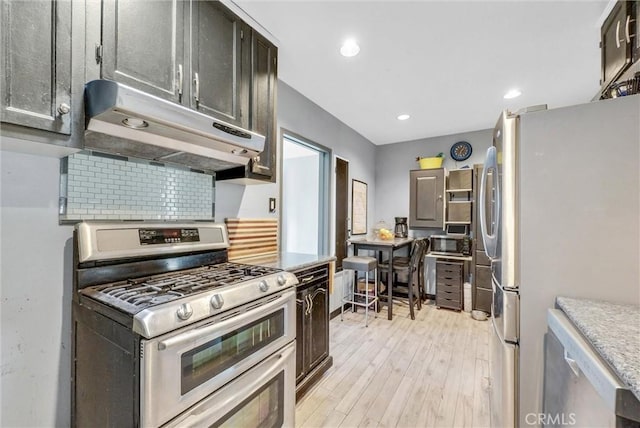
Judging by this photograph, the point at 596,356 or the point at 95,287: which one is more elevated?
the point at 95,287

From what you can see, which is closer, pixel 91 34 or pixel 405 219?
pixel 91 34

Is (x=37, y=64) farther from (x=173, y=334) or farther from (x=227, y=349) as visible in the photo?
(x=227, y=349)

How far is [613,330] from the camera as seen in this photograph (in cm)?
89

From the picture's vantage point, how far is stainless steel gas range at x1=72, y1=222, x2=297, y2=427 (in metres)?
0.92

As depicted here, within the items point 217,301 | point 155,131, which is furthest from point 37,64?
point 217,301

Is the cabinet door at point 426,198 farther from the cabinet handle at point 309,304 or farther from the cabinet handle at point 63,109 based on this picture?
the cabinet handle at point 63,109

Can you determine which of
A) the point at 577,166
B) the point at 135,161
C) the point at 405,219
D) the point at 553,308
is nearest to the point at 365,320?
the point at 405,219

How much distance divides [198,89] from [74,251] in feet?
3.24

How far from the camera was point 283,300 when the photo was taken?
147cm

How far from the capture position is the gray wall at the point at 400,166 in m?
4.34

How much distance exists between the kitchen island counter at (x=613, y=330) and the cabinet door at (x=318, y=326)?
1.40m

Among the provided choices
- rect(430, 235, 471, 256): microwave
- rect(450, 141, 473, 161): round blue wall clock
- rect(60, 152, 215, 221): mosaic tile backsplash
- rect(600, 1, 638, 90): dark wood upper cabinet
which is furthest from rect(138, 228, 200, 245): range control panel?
rect(450, 141, 473, 161): round blue wall clock

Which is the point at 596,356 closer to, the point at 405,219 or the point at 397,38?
the point at 397,38

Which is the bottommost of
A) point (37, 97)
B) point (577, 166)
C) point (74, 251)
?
point (74, 251)
